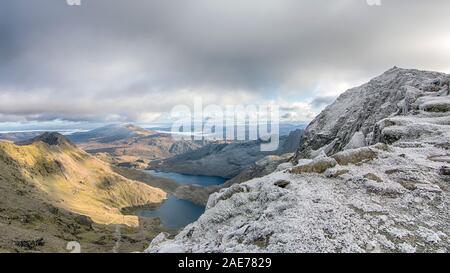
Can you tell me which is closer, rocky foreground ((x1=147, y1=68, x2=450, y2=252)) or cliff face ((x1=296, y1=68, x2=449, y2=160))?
rocky foreground ((x1=147, y1=68, x2=450, y2=252))

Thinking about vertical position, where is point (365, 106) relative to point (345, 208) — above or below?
above

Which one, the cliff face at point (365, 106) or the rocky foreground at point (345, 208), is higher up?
the cliff face at point (365, 106)

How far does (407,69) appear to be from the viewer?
139m

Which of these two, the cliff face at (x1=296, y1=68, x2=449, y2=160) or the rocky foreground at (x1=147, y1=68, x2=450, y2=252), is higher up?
the cliff face at (x1=296, y1=68, x2=449, y2=160)

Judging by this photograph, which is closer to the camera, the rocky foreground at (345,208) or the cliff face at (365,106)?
the rocky foreground at (345,208)

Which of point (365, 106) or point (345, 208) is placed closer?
point (345, 208)

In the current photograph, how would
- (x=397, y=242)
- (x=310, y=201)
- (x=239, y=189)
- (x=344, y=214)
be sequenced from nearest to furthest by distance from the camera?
(x=397, y=242)
(x=344, y=214)
(x=310, y=201)
(x=239, y=189)
